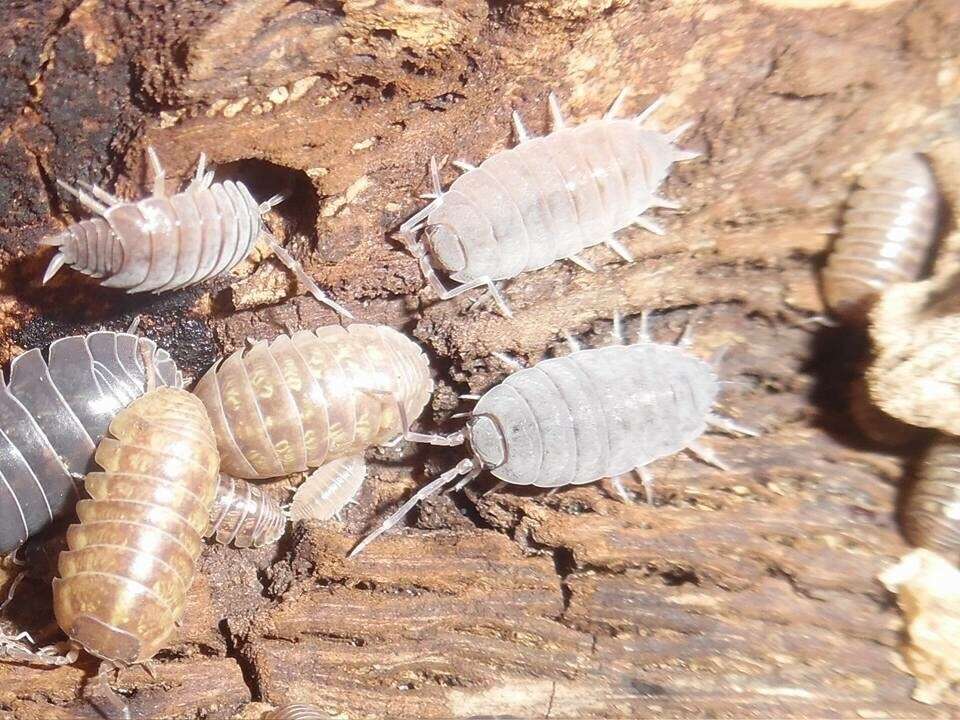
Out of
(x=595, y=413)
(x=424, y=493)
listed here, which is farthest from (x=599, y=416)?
(x=424, y=493)

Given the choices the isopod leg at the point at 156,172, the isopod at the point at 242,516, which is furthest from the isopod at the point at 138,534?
the isopod leg at the point at 156,172

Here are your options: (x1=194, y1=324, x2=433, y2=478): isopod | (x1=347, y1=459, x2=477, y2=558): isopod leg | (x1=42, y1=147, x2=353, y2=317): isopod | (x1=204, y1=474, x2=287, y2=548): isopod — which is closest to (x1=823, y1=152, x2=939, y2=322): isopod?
(x1=347, y1=459, x2=477, y2=558): isopod leg

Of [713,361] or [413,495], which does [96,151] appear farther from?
[713,361]

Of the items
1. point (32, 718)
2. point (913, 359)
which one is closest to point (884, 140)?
point (913, 359)

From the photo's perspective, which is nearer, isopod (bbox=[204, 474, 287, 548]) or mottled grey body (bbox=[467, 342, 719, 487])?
mottled grey body (bbox=[467, 342, 719, 487])

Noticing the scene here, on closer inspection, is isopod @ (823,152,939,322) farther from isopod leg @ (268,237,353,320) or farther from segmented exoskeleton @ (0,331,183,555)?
segmented exoskeleton @ (0,331,183,555)

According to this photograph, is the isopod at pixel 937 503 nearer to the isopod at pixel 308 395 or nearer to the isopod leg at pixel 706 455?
the isopod leg at pixel 706 455
